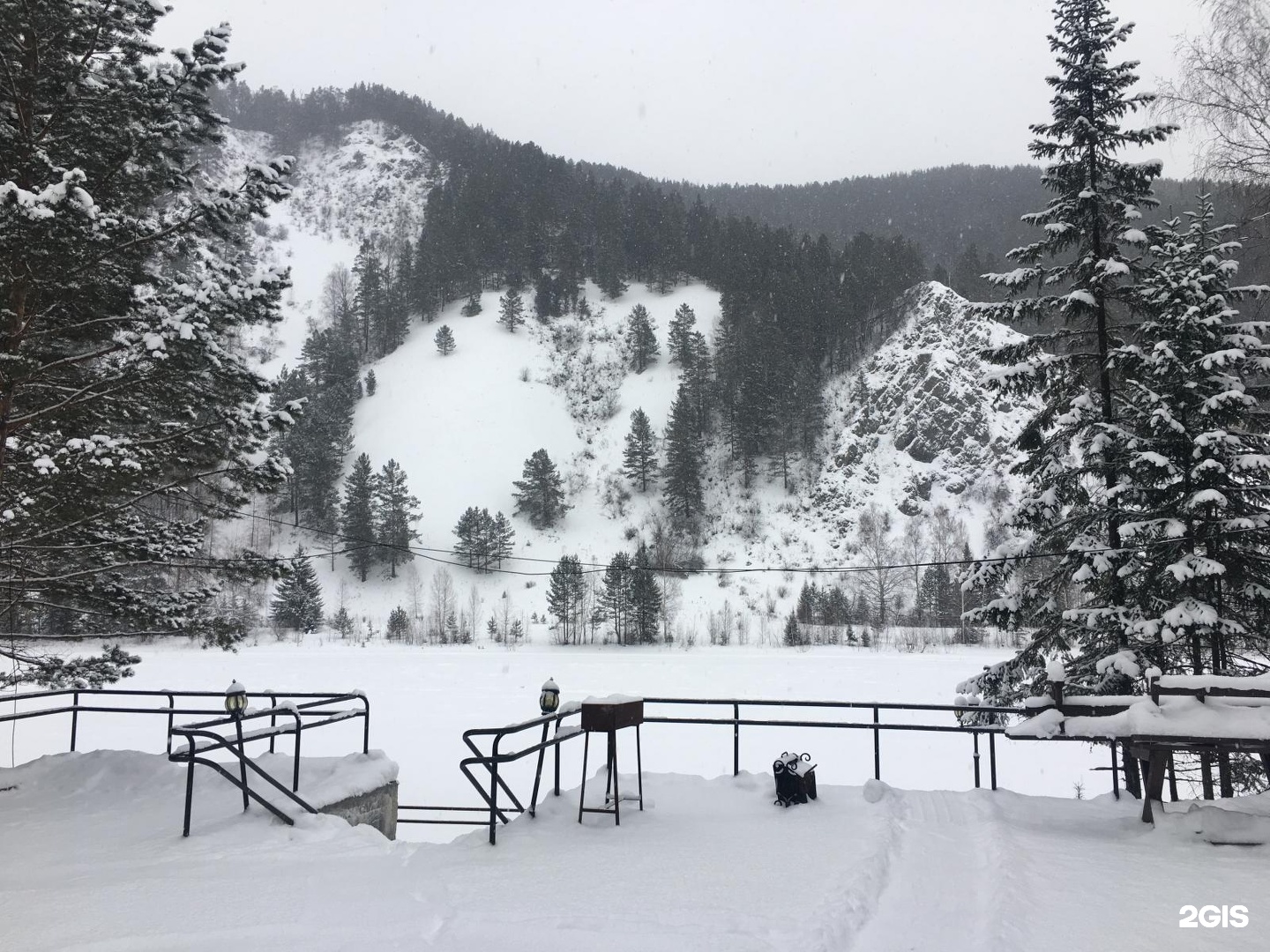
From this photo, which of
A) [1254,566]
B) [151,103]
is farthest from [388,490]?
[1254,566]

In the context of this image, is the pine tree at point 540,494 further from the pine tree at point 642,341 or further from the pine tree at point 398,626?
the pine tree at point 642,341

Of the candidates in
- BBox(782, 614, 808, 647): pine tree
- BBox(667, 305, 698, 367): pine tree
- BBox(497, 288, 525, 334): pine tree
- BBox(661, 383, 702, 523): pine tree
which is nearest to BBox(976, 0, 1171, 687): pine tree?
BBox(782, 614, 808, 647): pine tree

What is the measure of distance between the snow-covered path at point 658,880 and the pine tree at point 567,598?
43.7 m

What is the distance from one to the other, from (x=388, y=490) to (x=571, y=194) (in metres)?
63.4

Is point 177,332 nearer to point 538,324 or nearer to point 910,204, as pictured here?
point 538,324

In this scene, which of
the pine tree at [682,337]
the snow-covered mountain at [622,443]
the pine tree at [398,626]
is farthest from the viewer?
the pine tree at [682,337]

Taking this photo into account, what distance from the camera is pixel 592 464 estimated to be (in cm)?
7262

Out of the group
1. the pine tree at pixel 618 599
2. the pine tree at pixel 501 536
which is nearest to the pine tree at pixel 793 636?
the pine tree at pixel 618 599

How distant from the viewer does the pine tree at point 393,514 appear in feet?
199

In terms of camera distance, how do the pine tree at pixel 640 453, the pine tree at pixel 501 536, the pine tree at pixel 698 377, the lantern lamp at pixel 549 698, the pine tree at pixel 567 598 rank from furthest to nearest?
the pine tree at pixel 698 377 < the pine tree at pixel 640 453 < the pine tree at pixel 501 536 < the pine tree at pixel 567 598 < the lantern lamp at pixel 549 698

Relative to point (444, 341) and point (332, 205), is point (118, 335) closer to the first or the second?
point (444, 341)

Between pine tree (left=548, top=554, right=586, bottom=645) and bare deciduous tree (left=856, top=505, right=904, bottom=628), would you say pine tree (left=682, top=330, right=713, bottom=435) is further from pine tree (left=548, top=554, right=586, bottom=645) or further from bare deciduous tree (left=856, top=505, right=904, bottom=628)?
pine tree (left=548, top=554, right=586, bottom=645)

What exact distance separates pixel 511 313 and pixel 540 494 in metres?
29.6

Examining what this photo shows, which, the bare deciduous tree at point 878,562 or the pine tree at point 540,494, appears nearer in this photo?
the bare deciduous tree at point 878,562
